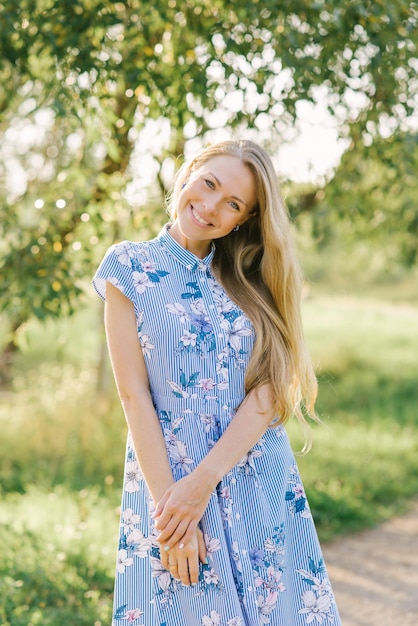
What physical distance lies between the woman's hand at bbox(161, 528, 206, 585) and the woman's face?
82 cm

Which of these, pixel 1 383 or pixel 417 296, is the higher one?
pixel 417 296

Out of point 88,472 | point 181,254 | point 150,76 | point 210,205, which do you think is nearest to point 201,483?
point 181,254

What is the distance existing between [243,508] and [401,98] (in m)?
2.76

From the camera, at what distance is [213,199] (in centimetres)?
227

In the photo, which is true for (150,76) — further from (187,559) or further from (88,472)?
(88,472)

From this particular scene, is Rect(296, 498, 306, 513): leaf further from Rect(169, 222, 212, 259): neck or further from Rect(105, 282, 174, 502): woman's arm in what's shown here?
Rect(169, 222, 212, 259): neck

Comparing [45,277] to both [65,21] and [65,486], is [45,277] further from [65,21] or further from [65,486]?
[65,486]

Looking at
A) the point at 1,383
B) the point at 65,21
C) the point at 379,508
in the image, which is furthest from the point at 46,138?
the point at 1,383

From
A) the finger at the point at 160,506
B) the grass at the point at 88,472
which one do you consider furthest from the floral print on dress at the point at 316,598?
the grass at the point at 88,472

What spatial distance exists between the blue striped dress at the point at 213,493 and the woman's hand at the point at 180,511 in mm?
77

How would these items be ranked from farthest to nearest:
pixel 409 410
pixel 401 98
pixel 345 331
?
pixel 345 331 → pixel 409 410 → pixel 401 98

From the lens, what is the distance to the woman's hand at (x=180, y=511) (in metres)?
2.04

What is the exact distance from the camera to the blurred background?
3467mm

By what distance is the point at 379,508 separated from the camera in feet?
18.7
